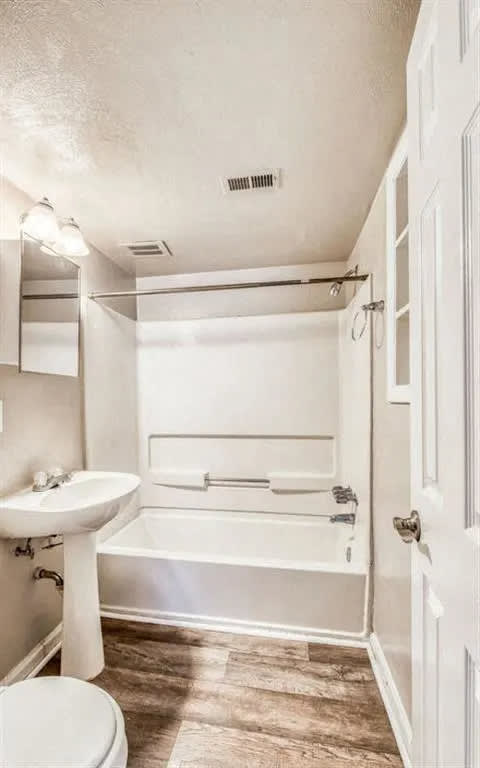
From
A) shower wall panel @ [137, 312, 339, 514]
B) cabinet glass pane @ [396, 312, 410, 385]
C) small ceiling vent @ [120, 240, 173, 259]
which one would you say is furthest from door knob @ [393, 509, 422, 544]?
small ceiling vent @ [120, 240, 173, 259]

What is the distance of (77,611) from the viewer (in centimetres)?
140

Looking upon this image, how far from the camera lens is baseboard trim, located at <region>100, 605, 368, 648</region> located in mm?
1613

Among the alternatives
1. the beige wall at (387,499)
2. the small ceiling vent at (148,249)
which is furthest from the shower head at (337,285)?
the small ceiling vent at (148,249)

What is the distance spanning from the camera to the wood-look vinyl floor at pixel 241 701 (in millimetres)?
1119

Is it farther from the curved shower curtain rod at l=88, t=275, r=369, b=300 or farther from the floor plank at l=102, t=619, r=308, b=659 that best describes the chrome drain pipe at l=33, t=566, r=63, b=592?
the curved shower curtain rod at l=88, t=275, r=369, b=300

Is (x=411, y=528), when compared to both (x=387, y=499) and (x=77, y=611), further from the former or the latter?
(x=77, y=611)

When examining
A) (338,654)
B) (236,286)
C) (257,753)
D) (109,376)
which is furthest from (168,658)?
(236,286)

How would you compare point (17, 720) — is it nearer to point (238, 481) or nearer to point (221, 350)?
point (238, 481)

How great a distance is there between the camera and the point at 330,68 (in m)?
0.97

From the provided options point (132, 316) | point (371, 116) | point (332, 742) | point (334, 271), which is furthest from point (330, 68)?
point (332, 742)

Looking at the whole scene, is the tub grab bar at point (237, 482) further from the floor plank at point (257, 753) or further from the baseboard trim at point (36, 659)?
the floor plank at point (257, 753)

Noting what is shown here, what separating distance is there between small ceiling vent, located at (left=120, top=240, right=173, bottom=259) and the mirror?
40 centimetres

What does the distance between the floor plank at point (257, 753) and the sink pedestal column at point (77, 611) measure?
51 centimetres

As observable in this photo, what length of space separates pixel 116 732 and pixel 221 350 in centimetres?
201
